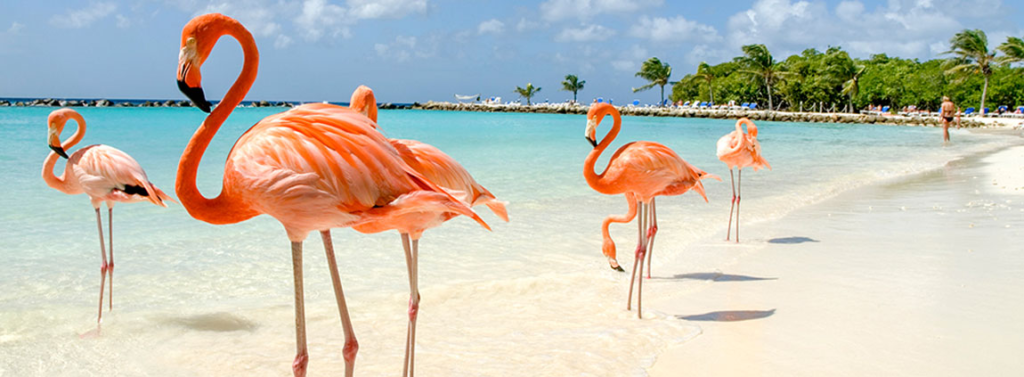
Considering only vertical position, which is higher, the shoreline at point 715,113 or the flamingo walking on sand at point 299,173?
the flamingo walking on sand at point 299,173

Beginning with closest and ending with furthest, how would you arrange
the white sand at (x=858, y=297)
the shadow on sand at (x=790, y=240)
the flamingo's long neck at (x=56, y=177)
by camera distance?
the white sand at (x=858, y=297), the flamingo's long neck at (x=56, y=177), the shadow on sand at (x=790, y=240)

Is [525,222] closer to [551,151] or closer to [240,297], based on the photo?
[240,297]

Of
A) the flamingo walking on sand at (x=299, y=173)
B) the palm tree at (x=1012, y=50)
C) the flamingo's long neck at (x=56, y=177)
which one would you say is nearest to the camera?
the flamingo walking on sand at (x=299, y=173)

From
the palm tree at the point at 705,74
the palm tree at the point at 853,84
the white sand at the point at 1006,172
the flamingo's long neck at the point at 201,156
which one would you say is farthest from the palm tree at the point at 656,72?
the flamingo's long neck at the point at 201,156

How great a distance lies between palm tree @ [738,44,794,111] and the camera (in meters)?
60.7

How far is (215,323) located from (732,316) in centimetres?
347

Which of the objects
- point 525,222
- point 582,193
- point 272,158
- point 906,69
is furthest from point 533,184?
point 906,69

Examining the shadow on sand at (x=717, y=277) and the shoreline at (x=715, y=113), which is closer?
the shadow on sand at (x=717, y=277)

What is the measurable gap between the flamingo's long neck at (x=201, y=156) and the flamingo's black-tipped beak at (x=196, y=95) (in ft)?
0.41

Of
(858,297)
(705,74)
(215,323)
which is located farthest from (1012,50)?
(215,323)

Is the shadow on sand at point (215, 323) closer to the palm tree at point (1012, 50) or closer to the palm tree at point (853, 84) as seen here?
the palm tree at point (1012, 50)

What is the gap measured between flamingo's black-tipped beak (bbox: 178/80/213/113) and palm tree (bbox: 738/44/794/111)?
63.1m

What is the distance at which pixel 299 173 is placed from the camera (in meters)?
2.42

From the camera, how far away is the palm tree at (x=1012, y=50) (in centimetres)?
4331
